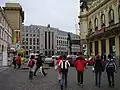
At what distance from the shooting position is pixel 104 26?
46938mm

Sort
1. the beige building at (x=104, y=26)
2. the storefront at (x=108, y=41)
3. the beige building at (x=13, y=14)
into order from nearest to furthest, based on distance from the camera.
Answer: the storefront at (x=108, y=41), the beige building at (x=104, y=26), the beige building at (x=13, y=14)

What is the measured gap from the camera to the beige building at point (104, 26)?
40469 mm

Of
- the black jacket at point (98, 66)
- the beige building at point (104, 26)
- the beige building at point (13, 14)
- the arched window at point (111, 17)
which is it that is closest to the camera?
the black jacket at point (98, 66)

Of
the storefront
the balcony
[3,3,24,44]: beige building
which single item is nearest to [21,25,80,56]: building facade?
[3,3,24,44]: beige building

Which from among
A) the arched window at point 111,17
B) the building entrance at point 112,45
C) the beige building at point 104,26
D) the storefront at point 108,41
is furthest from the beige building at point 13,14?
the building entrance at point 112,45

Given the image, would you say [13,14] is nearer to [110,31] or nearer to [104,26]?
[104,26]

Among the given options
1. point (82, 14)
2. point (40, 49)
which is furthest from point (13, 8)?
point (40, 49)

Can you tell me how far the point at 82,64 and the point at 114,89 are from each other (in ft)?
8.76

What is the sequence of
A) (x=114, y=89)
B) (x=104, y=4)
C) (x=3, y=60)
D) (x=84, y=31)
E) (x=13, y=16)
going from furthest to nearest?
(x=13, y=16)
(x=84, y=31)
(x=104, y=4)
(x=3, y=60)
(x=114, y=89)

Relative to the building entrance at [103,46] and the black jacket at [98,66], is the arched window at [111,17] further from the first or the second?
the black jacket at [98,66]

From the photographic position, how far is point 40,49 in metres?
183

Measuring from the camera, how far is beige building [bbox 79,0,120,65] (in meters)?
40.5

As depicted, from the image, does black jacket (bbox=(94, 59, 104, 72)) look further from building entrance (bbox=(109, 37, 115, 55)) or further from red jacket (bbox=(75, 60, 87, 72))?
building entrance (bbox=(109, 37, 115, 55))

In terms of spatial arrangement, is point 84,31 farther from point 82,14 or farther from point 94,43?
point 94,43
